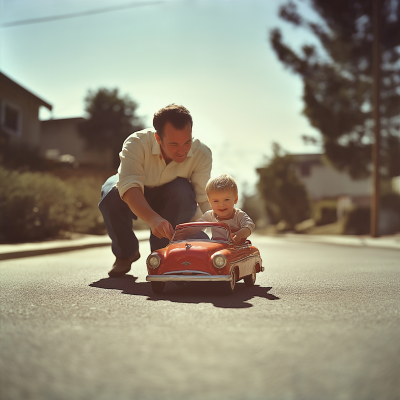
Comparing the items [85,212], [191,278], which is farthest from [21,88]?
[191,278]

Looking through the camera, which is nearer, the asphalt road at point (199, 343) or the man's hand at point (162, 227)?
the asphalt road at point (199, 343)

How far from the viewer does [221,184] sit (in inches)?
195

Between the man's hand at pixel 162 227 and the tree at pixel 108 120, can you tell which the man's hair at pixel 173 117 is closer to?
the man's hand at pixel 162 227

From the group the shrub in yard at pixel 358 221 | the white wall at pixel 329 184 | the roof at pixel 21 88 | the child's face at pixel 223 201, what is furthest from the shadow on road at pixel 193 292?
the white wall at pixel 329 184

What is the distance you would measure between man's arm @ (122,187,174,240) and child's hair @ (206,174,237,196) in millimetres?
597

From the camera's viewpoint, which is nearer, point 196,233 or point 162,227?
point 162,227

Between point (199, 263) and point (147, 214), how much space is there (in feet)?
2.90

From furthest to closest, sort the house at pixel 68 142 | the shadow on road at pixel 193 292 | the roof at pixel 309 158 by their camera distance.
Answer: the roof at pixel 309 158 → the house at pixel 68 142 → the shadow on road at pixel 193 292

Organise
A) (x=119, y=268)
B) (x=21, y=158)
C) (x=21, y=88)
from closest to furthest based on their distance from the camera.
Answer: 1. (x=119, y=268)
2. (x=21, y=158)
3. (x=21, y=88)

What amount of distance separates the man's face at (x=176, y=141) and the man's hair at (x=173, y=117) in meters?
0.04

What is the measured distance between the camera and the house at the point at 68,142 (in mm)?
39656

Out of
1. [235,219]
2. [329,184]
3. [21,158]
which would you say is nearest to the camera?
[235,219]

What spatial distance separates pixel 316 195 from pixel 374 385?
4991 centimetres

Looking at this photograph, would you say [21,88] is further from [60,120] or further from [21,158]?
[60,120]
